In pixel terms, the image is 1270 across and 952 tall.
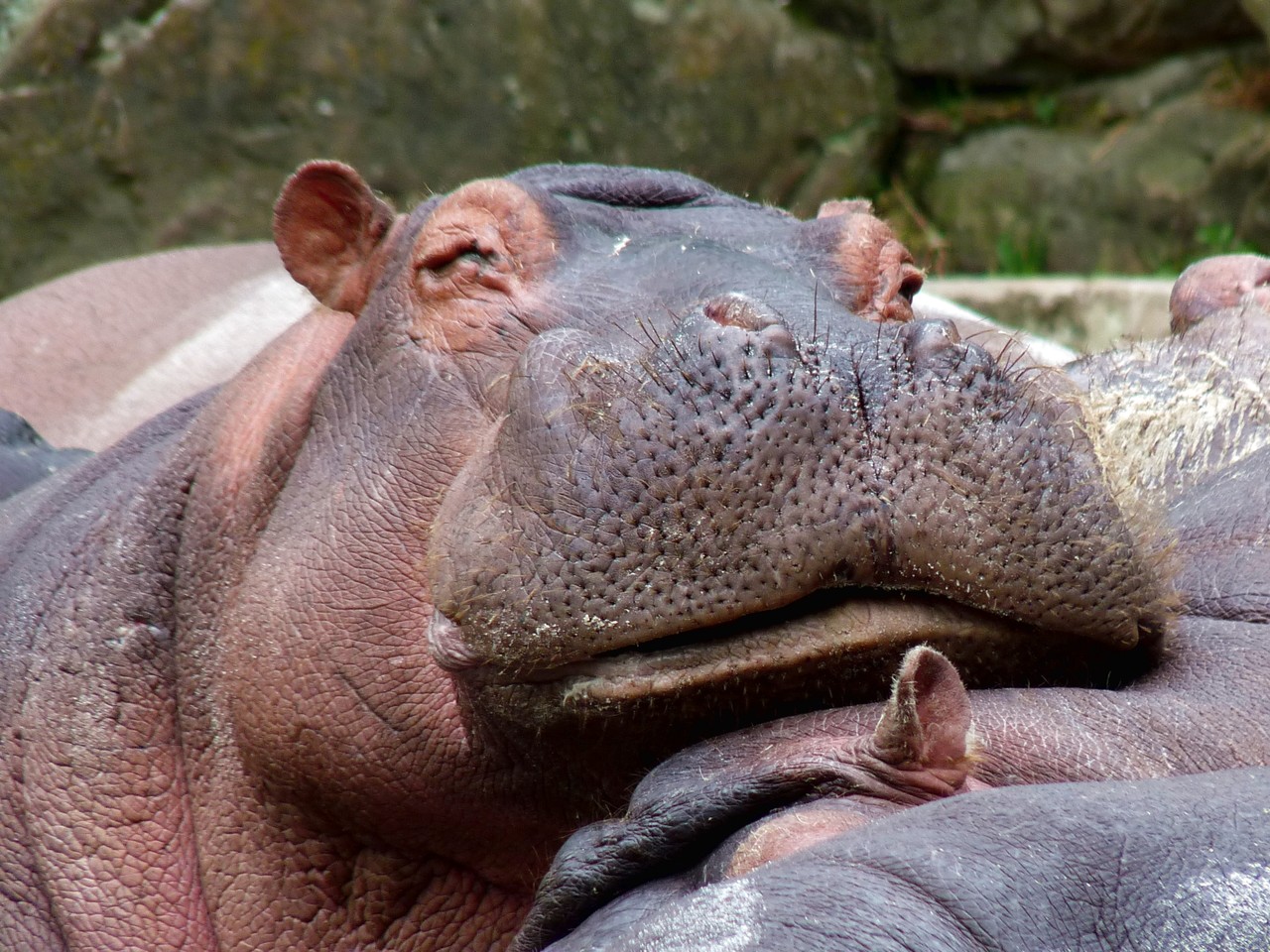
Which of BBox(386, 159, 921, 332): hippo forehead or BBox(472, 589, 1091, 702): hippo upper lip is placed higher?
BBox(386, 159, 921, 332): hippo forehead

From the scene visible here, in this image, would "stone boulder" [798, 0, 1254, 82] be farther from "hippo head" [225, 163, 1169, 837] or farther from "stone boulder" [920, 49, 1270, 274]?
"hippo head" [225, 163, 1169, 837]

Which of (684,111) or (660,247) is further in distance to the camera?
(684,111)

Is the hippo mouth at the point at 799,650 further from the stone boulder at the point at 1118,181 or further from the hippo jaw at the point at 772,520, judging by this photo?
the stone boulder at the point at 1118,181

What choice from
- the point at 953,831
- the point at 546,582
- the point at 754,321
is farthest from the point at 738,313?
the point at 953,831

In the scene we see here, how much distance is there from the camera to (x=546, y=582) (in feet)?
6.03

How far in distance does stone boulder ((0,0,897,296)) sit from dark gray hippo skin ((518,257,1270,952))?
493 centimetres

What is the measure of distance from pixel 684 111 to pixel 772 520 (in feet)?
18.2

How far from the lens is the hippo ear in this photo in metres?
2.57

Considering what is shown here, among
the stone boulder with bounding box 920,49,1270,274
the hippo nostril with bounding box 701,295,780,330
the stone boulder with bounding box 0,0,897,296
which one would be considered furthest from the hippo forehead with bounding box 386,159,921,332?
the stone boulder with bounding box 920,49,1270,274

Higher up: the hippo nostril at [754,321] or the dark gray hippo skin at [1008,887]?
the hippo nostril at [754,321]

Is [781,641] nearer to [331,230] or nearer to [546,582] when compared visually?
[546,582]

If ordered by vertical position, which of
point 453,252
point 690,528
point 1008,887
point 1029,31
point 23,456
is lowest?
point 1008,887

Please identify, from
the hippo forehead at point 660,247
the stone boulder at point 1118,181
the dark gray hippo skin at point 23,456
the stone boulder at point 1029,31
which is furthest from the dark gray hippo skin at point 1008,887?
the stone boulder at point 1029,31

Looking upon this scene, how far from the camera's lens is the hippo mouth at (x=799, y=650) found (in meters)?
1.80
